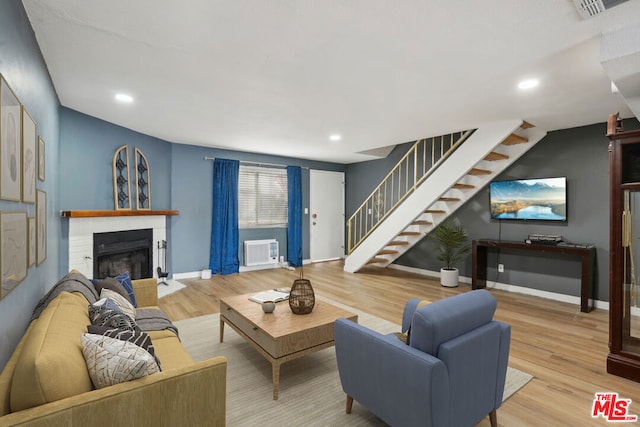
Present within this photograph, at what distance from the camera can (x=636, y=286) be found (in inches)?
103

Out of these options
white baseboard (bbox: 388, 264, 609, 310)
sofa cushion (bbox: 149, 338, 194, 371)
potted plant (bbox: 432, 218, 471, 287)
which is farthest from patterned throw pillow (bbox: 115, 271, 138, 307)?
white baseboard (bbox: 388, 264, 609, 310)

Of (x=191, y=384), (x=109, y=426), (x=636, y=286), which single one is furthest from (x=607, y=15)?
(x=109, y=426)

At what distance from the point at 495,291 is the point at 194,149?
577 centimetres

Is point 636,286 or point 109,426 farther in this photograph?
point 636,286

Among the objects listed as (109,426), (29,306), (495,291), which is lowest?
(495,291)

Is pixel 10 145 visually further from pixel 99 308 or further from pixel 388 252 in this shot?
pixel 388 252

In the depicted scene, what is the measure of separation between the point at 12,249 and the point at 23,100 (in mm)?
992

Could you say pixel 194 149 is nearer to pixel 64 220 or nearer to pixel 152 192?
pixel 152 192

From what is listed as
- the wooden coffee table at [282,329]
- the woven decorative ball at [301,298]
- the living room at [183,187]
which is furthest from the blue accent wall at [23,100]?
the woven decorative ball at [301,298]

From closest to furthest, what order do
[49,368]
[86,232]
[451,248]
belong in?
[49,368] < [86,232] < [451,248]

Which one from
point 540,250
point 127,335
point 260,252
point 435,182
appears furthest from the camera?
point 260,252

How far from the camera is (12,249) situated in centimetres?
164

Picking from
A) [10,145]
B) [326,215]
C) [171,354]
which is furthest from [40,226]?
[326,215]

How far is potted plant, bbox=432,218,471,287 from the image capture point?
533 centimetres
